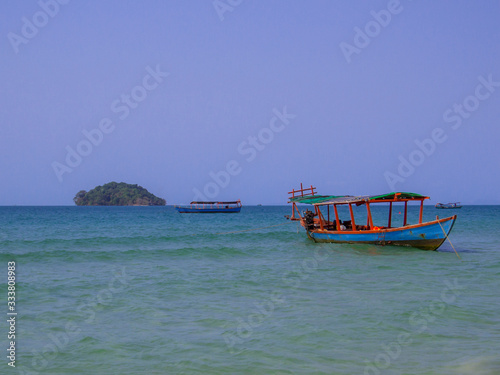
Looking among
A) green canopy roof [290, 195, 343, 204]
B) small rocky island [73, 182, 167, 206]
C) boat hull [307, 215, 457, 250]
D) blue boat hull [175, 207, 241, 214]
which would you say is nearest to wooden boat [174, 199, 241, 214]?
blue boat hull [175, 207, 241, 214]

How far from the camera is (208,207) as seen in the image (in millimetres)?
87312

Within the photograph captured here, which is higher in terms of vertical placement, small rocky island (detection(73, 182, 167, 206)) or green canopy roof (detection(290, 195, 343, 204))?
small rocky island (detection(73, 182, 167, 206))

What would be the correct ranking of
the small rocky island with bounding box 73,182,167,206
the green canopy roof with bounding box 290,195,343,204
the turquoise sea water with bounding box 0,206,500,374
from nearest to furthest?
the turquoise sea water with bounding box 0,206,500,374
the green canopy roof with bounding box 290,195,343,204
the small rocky island with bounding box 73,182,167,206

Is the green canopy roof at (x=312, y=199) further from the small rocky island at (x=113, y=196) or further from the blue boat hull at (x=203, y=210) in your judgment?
the small rocky island at (x=113, y=196)

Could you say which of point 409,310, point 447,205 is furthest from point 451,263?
point 447,205

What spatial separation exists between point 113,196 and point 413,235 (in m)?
181

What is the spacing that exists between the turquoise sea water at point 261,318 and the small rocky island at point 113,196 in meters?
178

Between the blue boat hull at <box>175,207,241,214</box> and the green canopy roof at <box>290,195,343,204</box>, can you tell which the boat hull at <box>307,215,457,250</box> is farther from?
the blue boat hull at <box>175,207,241,214</box>

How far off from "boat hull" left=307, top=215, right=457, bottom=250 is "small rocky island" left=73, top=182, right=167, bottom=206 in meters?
177

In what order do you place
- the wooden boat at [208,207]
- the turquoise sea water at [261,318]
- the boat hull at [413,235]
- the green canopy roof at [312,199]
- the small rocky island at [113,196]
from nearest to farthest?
the turquoise sea water at [261,318], the boat hull at [413,235], the green canopy roof at [312,199], the wooden boat at [208,207], the small rocky island at [113,196]

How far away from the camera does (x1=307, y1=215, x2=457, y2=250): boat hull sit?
19688 mm

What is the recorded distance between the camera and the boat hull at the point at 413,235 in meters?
19.7

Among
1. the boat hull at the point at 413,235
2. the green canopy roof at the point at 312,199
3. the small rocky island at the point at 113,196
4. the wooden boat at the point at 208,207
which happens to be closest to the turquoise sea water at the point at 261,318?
the boat hull at the point at 413,235

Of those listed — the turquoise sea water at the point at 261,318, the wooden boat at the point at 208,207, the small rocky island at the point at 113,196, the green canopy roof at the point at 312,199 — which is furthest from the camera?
the small rocky island at the point at 113,196
